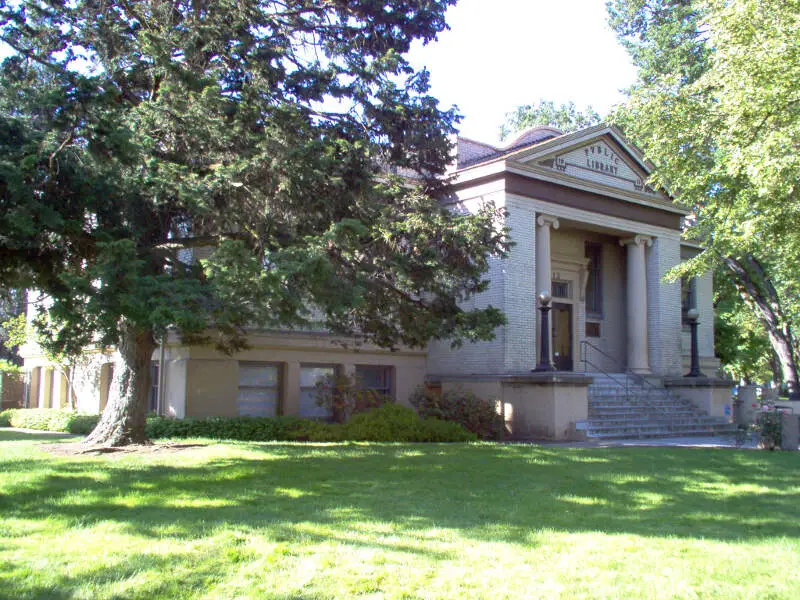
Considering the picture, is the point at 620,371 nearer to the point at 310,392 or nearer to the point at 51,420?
the point at 310,392

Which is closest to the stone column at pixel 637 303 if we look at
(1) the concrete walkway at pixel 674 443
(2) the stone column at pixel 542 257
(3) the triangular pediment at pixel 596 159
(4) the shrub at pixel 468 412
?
(3) the triangular pediment at pixel 596 159

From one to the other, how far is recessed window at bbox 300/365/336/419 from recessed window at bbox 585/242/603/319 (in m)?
10.00

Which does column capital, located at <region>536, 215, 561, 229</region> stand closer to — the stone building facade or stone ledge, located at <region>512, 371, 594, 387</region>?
the stone building facade

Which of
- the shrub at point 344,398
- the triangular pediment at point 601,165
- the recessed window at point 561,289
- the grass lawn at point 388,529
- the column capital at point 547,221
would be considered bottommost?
the grass lawn at point 388,529

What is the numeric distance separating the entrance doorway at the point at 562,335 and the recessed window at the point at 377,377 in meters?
5.37

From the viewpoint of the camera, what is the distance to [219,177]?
10.8 m

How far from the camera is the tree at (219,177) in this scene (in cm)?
948

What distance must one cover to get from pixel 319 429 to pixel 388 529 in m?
9.77

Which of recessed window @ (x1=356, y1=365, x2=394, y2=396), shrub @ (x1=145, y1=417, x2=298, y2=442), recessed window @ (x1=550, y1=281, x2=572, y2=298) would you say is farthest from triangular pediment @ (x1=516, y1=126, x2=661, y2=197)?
shrub @ (x1=145, y1=417, x2=298, y2=442)

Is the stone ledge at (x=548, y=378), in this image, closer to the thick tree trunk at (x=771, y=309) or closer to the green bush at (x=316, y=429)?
the green bush at (x=316, y=429)

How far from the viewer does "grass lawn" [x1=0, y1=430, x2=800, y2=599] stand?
5.37m

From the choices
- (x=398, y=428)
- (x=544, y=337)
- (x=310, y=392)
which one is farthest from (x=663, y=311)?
(x=310, y=392)

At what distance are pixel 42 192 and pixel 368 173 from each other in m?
4.56

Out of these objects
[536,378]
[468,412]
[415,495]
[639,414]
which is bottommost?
[415,495]
